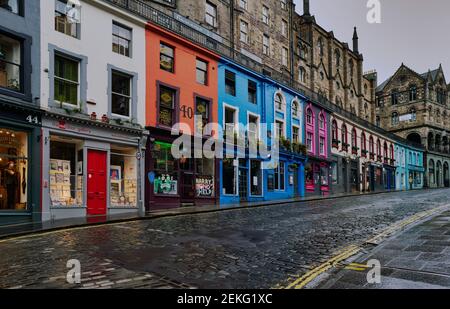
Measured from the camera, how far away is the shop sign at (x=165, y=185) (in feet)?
64.6

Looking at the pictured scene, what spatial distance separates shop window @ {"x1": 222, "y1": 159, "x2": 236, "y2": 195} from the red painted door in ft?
29.1

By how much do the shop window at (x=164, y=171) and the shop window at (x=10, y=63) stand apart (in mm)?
7192

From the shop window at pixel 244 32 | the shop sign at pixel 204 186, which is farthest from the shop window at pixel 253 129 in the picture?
the shop window at pixel 244 32

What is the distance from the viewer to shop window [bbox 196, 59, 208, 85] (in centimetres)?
2324

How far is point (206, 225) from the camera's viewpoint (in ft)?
40.2

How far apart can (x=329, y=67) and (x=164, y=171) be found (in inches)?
1188

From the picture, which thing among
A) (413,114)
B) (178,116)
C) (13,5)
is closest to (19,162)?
(13,5)

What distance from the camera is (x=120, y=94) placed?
1825cm

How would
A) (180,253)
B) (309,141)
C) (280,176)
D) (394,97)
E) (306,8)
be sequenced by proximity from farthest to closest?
(394,97)
(306,8)
(309,141)
(280,176)
(180,253)

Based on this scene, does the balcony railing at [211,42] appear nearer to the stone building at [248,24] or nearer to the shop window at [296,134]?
the stone building at [248,24]

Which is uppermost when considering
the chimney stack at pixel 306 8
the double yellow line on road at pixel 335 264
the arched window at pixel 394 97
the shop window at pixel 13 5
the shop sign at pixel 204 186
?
the chimney stack at pixel 306 8

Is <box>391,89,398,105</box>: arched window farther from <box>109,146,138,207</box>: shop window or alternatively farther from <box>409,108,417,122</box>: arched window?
<box>109,146,138,207</box>: shop window

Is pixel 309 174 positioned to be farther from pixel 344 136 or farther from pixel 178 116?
pixel 178 116

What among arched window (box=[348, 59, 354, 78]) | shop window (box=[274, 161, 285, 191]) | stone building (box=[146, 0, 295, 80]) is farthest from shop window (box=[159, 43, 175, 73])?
arched window (box=[348, 59, 354, 78])
